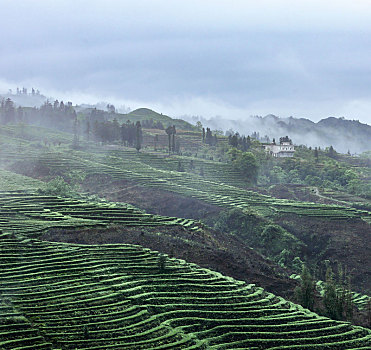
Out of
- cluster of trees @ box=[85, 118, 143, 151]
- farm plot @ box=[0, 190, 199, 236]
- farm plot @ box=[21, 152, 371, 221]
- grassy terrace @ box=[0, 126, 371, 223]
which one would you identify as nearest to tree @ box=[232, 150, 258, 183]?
grassy terrace @ box=[0, 126, 371, 223]

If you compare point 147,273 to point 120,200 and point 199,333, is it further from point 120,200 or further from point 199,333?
point 120,200

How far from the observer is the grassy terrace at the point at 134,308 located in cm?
3416

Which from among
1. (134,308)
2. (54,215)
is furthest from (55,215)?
(134,308)

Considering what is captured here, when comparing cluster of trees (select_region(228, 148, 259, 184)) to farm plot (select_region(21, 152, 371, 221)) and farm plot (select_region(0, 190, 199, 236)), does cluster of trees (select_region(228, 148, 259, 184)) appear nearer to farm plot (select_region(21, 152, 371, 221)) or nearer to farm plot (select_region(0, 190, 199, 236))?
farm plot (select_region(21, 152, 371, 221))

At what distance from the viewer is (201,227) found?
7738 cm

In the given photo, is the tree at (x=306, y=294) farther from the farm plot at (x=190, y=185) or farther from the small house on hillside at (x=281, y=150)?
the small house on hillside at (x=281, y=150)

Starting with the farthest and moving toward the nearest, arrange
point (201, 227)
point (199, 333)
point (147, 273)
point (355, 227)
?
point (355, 227) → point (201, 227) → point (147, 273) → point (199, 333)

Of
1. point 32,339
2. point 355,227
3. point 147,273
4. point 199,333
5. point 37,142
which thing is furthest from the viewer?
point 37,142

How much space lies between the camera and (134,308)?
39.3m

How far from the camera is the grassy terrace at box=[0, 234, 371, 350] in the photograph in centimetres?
3416

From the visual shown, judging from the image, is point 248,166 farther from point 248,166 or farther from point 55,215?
point 55,215

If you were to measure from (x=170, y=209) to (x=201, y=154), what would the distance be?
232 feet

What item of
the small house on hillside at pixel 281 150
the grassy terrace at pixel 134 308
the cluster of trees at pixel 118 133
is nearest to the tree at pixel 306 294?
the grassy terrace at pixel 134 308

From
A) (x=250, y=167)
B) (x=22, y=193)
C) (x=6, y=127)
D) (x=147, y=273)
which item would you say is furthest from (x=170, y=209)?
(x=6, y=127)
